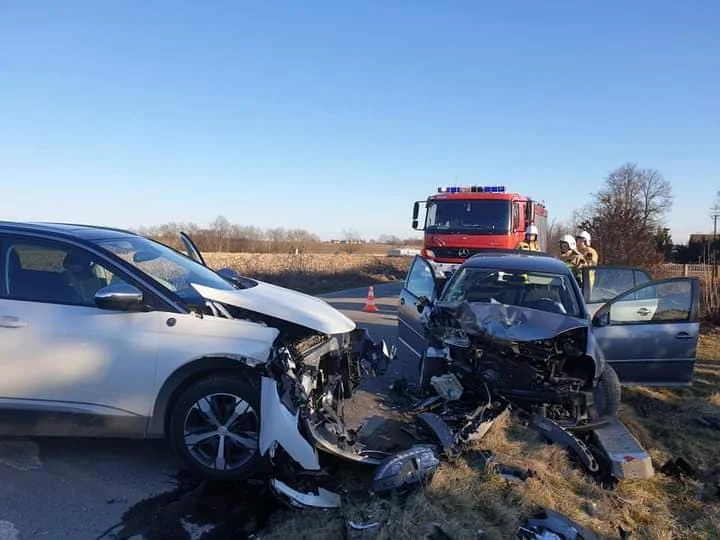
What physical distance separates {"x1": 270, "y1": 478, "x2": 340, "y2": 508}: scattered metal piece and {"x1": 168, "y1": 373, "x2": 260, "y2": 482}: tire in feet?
1.48

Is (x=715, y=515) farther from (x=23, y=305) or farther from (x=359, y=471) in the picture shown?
(x=23, y=305)

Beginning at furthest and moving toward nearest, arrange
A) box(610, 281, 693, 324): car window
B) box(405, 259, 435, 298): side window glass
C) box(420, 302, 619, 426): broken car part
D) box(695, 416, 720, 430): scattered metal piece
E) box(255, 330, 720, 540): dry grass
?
box(405, 259, 435, 298): side window glass → box(610, 281, 693, 324): car window → box(695, 416, 720, 430): scattered metal piece → box(420, 302, 619, 426): broken car part → box(255, 330, 720, 540): dry grass

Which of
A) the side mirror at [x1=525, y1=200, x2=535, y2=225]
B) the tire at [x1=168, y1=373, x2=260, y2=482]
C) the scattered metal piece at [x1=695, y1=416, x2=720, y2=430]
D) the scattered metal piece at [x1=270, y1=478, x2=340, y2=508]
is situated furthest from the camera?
the side mirror at [x1=525, y1=200, x2=535, y2=225]

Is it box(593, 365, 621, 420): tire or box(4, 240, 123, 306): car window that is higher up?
box(4, 240, 123, 306): car window

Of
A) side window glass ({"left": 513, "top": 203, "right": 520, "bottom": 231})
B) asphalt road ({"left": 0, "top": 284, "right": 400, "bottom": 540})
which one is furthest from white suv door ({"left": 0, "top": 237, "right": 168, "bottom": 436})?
side window glass ({"left": 513, "top": 203, "right": 520, "bottom": 231})

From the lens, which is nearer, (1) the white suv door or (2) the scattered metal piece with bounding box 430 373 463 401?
(1) the white suv door

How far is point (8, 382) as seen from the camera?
12.4 feet

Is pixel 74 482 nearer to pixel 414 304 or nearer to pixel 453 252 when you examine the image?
pixel 414 304

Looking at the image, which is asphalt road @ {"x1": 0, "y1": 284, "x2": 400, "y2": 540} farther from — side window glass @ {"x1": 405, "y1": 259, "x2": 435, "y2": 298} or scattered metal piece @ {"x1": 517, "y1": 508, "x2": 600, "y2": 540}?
side window glass @ {"x1": 405, "y1": 259, "x2": 435, "y2": 298}

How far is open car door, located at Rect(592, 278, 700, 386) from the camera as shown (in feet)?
19.1

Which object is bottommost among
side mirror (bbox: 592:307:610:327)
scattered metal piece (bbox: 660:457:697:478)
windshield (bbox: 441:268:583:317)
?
scattered metal piece (bbox: 660:457:697:478)

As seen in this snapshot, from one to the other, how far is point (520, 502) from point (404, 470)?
2.55 ft

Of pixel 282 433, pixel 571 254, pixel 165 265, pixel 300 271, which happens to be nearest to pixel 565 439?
pixel 282 433

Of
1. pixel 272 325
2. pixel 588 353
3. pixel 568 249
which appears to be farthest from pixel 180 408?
pixel 568 249
